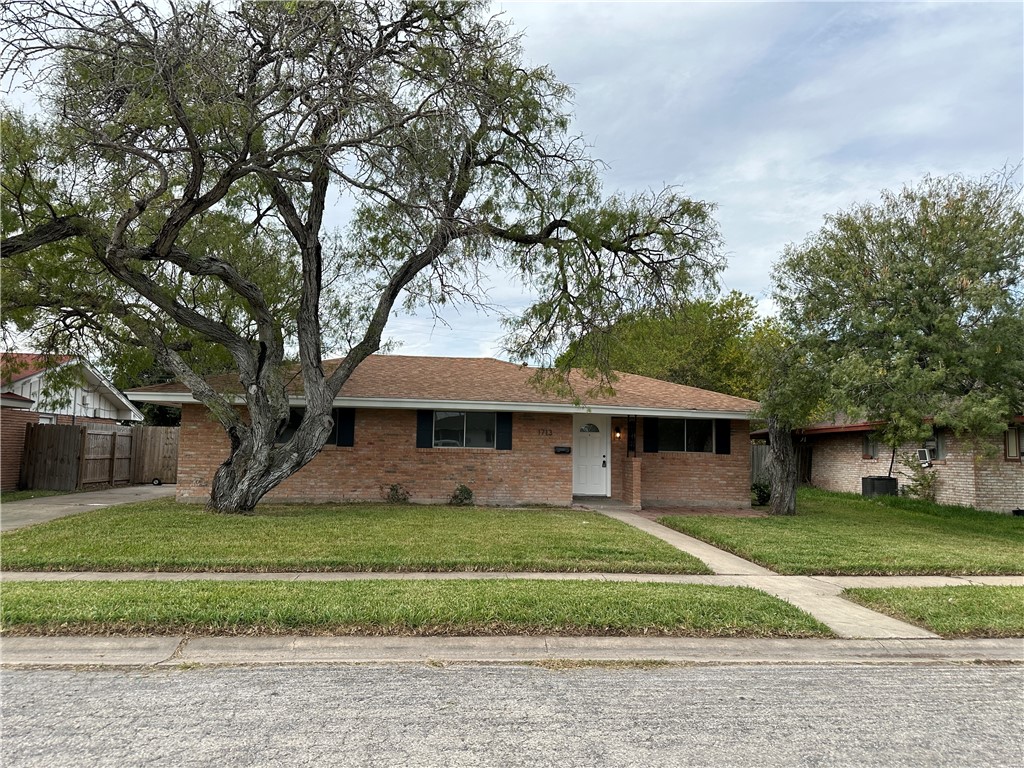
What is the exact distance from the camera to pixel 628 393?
55.0 feet

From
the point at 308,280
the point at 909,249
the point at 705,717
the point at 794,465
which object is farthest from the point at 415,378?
the point at 705,717

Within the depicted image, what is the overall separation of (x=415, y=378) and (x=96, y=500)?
27.1 ft

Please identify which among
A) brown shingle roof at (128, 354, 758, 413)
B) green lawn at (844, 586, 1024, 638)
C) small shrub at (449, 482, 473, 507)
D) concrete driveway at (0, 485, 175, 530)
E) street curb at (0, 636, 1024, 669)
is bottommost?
street curb at (0, 636, 1024, 669)

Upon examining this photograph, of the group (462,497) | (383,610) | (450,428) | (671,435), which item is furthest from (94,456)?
(383,610)

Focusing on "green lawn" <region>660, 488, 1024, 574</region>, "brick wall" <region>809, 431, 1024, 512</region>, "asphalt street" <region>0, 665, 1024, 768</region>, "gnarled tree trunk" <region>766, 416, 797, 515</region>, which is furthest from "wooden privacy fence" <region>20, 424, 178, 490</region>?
"brick wall" <region>809, 431, 1024, 512</region>

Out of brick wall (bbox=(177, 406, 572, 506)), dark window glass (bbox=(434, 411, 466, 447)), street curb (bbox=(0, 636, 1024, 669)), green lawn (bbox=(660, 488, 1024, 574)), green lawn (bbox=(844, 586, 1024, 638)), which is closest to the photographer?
street curb (bbox=(0, 636, 1024, 669))

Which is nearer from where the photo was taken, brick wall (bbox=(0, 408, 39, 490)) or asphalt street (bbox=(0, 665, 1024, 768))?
asphalt street (bbox=(0, 665, 1024, 768))

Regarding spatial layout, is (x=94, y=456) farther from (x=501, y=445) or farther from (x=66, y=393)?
(x=501, y=445)

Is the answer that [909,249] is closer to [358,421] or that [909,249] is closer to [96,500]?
[358,421]

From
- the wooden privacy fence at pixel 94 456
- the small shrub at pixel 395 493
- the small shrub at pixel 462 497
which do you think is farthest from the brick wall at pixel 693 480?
the wooden privacy fence at pixel 94 456

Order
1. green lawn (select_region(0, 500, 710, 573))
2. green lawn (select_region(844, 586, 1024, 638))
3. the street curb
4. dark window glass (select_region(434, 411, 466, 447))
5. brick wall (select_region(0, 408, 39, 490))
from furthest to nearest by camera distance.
→ brick wall (select_region(0, 408, 39, 490)) < dark window glass (select_region(434, 411, 466, 447)) < green lawn (select_region(0, 500, 710, 573)) < green lawn (select_region(844, 586, 1024, 638)) < the street curb

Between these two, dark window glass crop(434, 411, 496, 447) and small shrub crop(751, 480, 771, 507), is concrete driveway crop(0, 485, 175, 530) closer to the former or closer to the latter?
dark window glass crop(434, 411, 496, 447)

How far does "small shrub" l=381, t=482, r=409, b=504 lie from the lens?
14.9 meters

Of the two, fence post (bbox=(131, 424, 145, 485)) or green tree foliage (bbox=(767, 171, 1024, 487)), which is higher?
green tree foliage (bbox=(767, 171, 1024, 487))
